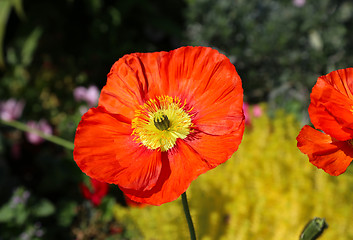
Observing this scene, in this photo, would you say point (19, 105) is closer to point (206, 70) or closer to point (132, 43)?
point (132, 43)

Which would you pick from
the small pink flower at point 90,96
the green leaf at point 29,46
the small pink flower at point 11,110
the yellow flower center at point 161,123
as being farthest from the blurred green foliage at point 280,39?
the yellow flower center at point 161,123

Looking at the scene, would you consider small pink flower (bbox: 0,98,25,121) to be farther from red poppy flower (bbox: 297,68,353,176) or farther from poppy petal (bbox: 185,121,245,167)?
red poppy flower (bbox: 297,68,353,176)

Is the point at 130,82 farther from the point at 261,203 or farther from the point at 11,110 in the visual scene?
the point at 11,110

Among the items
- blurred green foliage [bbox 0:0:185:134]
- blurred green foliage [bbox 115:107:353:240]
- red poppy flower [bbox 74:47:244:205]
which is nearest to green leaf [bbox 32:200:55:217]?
blurred green foliage [bbox 115:107:353:240]

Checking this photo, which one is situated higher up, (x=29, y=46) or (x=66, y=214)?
(x=29, y=46)

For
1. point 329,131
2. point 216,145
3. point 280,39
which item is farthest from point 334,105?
point 280,39

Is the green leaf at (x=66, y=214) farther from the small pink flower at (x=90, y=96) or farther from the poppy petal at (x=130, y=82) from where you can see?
the poppy petal at (x=130, y=82)

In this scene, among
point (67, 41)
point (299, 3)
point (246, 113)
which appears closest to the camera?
point (246, 113)
